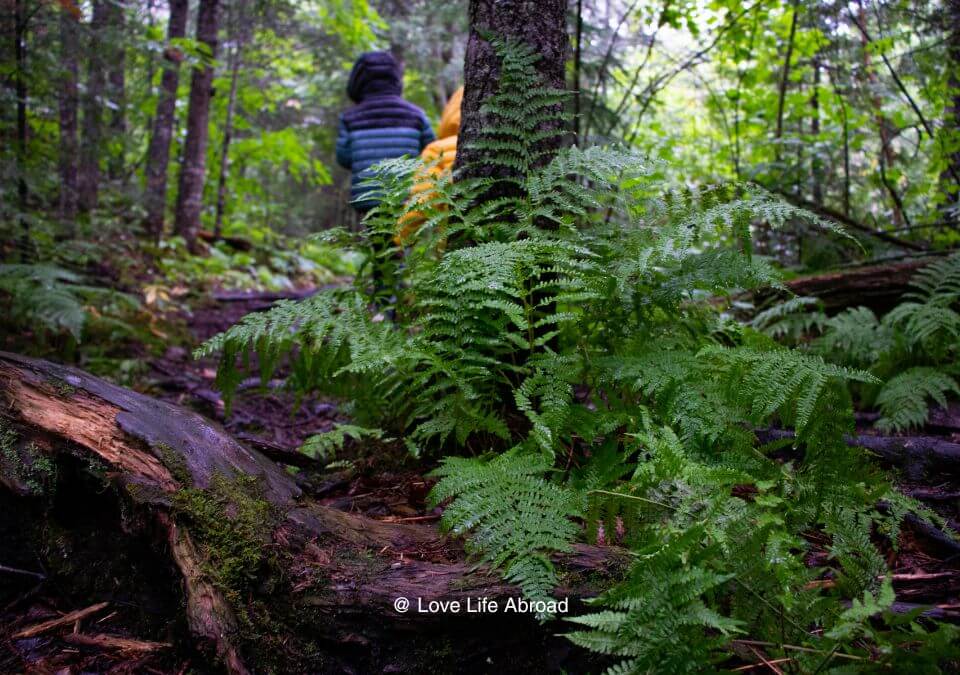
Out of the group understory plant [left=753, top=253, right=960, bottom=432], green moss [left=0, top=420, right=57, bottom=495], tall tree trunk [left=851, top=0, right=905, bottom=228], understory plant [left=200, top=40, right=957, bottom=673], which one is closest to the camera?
understory plant [left=200, top=40, right=957, bottom=673]

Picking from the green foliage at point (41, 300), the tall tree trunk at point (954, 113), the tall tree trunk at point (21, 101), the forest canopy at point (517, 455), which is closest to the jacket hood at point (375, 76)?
the tall tree trunk at point (21, 101)

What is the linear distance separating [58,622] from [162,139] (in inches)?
388

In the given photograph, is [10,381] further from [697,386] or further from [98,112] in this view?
[98,112]

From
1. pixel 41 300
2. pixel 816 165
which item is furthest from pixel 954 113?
pixel 41 300

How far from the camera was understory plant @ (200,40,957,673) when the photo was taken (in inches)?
60.7

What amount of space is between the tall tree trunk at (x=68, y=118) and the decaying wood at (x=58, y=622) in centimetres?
598

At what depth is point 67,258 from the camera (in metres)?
6.43

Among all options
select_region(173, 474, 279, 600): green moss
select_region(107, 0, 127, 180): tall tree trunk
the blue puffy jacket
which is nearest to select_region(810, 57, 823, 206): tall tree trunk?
the blue puffy jacket

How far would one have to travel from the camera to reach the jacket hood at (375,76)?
7.62 m

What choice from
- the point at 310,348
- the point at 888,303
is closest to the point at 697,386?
the point at 310,348

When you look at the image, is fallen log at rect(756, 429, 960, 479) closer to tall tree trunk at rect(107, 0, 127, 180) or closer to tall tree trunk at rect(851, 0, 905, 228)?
tall tree trunk at rect(851, 0, 905, 228)

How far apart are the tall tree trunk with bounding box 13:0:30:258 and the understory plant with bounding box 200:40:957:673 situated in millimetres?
4348

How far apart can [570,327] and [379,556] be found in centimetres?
131

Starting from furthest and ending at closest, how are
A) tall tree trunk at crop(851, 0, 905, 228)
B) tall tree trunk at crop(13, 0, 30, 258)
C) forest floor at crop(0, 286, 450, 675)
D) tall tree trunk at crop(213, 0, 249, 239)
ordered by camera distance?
tall tree trunk at crop(213, 0, 249, 239)
tall tree trunk at crop(851, 0, 905, 228)
tall tree trunk at crop(13, 0, 30, 258)
forest floor at crop(0, 286, 450, 675)
